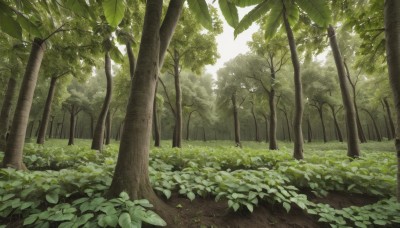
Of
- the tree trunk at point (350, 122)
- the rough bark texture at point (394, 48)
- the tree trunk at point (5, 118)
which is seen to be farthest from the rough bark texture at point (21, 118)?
the tree trunk at point (350, 122)

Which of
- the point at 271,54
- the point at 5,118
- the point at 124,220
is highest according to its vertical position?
the point at 271,54

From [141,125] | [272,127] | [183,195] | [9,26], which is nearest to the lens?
[9,26]

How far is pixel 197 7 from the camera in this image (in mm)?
2129

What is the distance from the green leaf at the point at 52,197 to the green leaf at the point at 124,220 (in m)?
1.22

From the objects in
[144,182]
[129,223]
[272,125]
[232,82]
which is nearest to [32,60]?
[144,182]

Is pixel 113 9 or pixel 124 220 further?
pixel 124 220

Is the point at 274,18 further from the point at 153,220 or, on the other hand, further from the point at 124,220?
the point at 124,220

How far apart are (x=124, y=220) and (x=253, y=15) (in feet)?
8.28

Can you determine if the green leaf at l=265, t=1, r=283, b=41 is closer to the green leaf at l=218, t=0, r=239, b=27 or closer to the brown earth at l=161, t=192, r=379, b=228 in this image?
the green leaf at l=218, t=0, r=239, b=27

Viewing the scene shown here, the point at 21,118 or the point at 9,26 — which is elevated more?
the point at 9,26

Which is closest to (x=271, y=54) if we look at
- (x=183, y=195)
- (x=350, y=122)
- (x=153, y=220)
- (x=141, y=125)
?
(x=350, y=122)

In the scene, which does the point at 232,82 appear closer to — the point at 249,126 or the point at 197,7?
the point at 197,7

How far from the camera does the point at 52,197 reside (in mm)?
3000

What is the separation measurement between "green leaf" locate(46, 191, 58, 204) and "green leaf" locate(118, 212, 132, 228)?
1.22 meters
